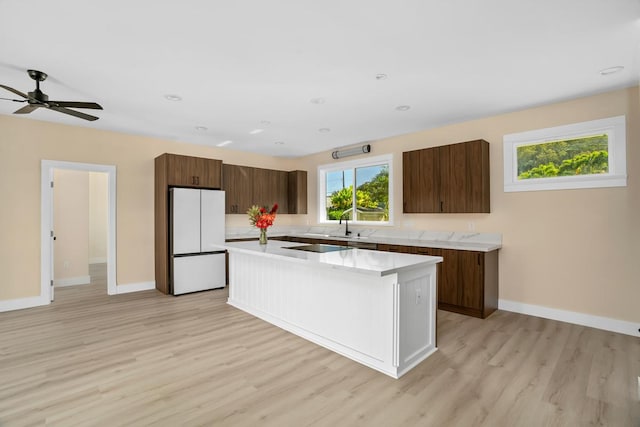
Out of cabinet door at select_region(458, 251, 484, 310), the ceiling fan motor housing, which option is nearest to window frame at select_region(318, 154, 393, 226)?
cabinet door at select_region(458, 251, 484, 310)

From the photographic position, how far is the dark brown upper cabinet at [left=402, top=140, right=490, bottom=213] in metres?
4.18

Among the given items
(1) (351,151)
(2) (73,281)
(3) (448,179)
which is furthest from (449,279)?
(2) (73,281)

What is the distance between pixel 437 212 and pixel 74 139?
5.48 metres

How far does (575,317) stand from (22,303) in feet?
23.2

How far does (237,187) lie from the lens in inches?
244

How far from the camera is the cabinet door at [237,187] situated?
606cm

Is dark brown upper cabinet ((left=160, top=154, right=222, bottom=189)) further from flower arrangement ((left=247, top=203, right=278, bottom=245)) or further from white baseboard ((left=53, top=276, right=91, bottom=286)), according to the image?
white baseboard ((left=53, top=276, right=91, bottom=286))

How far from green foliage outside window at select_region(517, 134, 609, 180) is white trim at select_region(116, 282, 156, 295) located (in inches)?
231

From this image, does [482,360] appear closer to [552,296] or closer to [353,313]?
[353,313]

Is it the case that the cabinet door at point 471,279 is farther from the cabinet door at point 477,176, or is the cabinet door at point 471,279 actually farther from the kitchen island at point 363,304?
the kitchen island at point 363,304

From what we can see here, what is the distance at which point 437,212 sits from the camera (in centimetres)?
457

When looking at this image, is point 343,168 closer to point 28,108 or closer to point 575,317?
point 575,317

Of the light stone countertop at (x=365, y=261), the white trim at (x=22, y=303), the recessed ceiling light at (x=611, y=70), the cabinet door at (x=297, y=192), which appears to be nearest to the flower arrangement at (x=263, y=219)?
the light stone countertop at (x=365, y=261)

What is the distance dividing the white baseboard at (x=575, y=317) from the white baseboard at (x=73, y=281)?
697 cm
